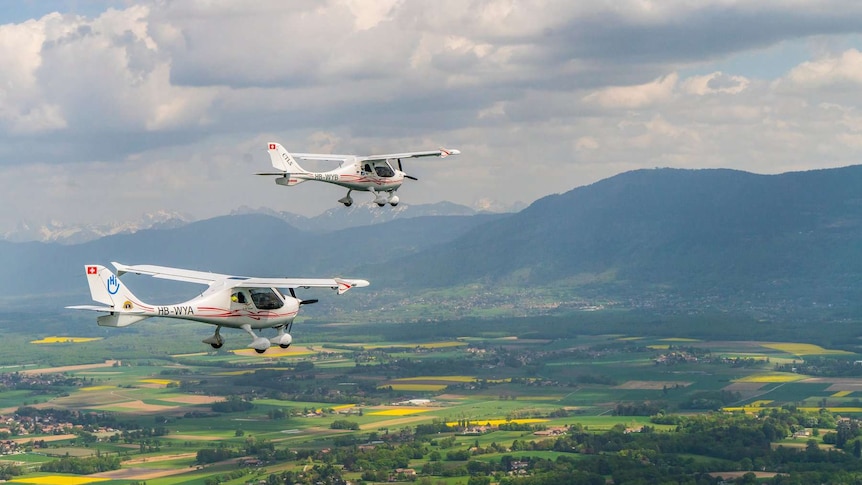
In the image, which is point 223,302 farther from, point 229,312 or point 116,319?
point 116,319

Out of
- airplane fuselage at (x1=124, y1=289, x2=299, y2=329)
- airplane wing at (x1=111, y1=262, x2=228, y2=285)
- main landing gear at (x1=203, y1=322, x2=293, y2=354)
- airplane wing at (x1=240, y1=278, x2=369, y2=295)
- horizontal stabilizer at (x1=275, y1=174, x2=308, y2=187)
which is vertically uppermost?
horizontal stabilizer at (x1=275, y1=174, x2=308, y2=187)

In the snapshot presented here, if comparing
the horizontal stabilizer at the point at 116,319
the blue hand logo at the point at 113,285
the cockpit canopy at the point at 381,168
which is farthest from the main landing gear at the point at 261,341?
the cockpit canopy at the point at 381,168

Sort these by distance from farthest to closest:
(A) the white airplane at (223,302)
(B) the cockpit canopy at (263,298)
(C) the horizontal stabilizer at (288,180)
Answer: (C) the horizontal stabilizer at (288,180), (B) the cockpit canopy at (263,298), (A) the white airplane at (223,302)

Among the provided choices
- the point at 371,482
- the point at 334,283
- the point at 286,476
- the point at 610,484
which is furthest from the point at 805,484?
the point at 334,283

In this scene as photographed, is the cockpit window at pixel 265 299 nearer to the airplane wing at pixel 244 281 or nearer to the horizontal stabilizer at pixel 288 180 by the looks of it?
the airplane wing at pixel 244 281

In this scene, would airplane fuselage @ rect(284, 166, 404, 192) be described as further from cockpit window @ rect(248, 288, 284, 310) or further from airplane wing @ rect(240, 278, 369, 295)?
airplane wing @ rect(240, 278, 369, 295)

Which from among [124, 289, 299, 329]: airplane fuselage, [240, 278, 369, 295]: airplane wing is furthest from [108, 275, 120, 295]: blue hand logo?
[240, 278, 369, 295]: airplane wing

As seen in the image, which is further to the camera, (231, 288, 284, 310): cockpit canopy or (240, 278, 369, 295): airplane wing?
(231, 288, 284, 310): cockpit canopy
